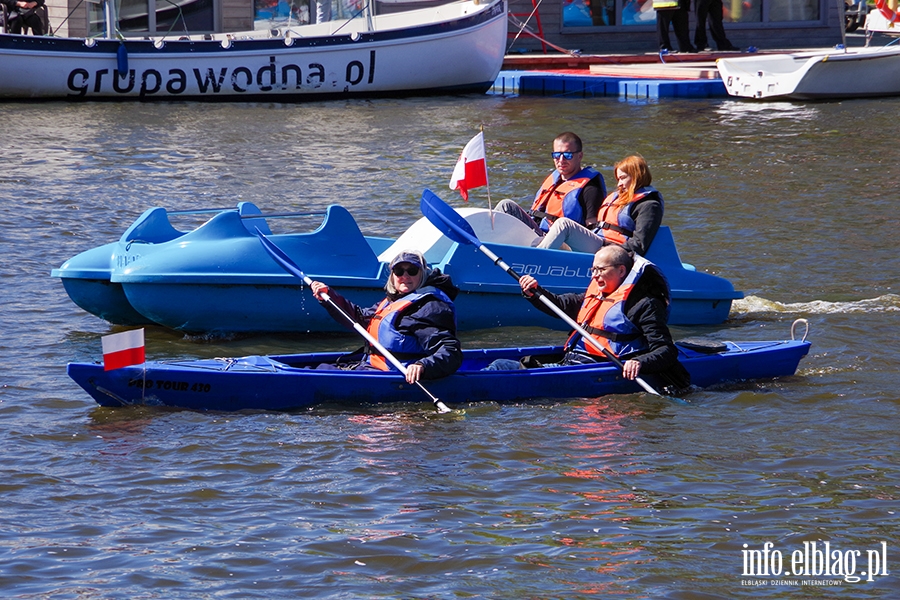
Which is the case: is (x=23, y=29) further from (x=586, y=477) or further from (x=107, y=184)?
(x=586, y=477)

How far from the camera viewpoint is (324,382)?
22.0 feet

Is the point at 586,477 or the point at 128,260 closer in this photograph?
the point at 586,477

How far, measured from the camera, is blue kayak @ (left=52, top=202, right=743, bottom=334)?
8031 millimetres

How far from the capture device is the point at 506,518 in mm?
5336

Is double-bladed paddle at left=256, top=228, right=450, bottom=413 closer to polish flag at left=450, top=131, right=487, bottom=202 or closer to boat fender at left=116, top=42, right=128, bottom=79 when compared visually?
polish flag at left=450, top=131, right=487, bottom=202

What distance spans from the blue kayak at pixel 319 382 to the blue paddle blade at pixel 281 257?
0.87 meters

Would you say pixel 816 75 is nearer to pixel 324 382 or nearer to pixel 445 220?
pixel 445 220

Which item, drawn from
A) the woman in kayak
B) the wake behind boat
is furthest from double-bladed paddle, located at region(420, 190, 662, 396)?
the wake behind boat

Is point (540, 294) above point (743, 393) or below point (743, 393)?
above

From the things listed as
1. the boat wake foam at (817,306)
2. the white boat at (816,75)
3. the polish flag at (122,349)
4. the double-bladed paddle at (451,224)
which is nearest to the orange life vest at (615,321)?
the double-bladed paddle at (451,224)

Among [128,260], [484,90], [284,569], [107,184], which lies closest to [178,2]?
[484,90]

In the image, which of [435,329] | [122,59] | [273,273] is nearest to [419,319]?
[435,329]

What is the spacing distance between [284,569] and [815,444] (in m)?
2.93

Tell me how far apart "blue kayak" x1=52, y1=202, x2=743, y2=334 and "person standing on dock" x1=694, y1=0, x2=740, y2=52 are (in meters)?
15.5
